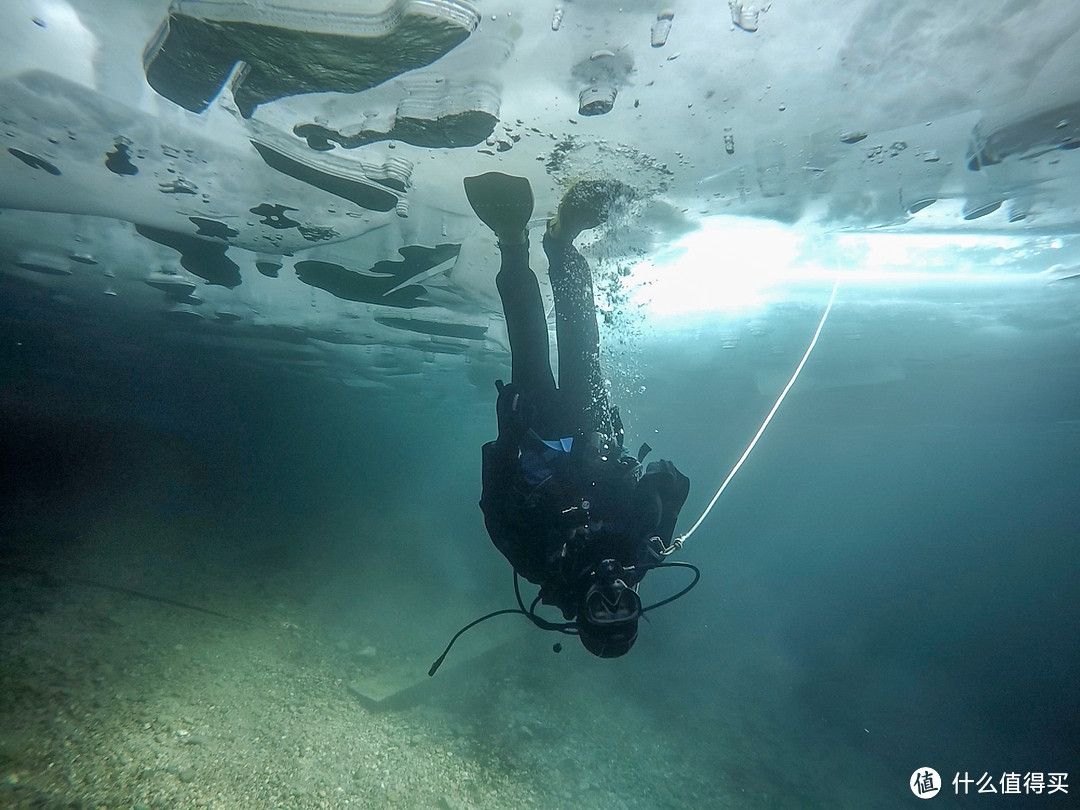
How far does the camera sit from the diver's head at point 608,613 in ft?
12.6

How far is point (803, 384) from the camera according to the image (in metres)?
24.8

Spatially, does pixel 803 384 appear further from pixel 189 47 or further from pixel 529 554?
pixel 189 47

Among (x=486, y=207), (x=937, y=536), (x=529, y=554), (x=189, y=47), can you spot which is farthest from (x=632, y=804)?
(x=937, y=536)

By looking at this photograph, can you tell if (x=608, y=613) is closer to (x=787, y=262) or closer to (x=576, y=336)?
(x=576, y=336)

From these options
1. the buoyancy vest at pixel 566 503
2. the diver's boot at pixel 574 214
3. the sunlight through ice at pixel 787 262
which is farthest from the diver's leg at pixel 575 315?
the sunlight through ice at pixel 787 262

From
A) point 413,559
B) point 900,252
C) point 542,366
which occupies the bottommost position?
point 413,559

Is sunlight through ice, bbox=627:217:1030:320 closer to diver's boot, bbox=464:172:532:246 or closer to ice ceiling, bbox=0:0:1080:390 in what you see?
ice ceiling, bbox=0:0:1080:390

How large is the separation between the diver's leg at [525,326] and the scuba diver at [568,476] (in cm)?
1

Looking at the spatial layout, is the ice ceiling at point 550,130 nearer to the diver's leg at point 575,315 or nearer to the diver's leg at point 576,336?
the diver's leg at point 575,315

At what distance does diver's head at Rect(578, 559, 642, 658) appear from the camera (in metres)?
3.85

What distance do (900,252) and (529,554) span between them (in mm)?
11237

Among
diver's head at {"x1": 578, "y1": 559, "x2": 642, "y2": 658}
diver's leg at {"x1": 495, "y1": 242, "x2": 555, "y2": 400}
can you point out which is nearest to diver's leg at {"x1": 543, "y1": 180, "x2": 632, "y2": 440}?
diver's leg at {"x1": 495, "y1": 242, "x2": 555, "y2": 400}

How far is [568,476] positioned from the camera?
456 cm

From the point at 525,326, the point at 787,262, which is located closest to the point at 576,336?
the point at 525,326
